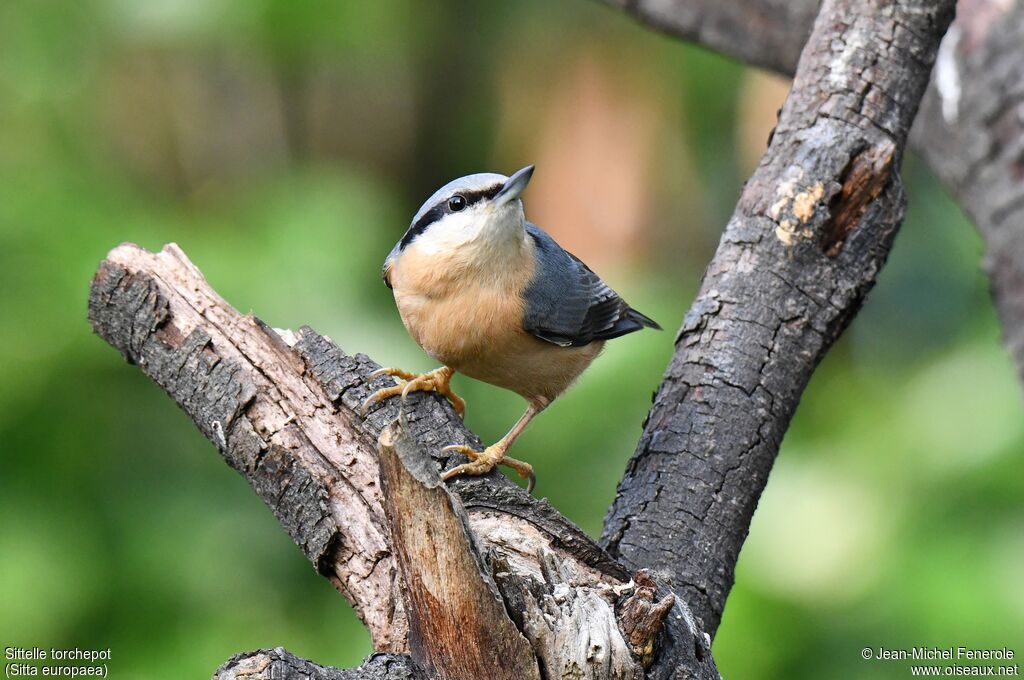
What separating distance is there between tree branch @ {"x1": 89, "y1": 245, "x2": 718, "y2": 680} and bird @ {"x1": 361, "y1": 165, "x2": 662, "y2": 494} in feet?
1.51

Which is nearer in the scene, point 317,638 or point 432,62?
point 317,638

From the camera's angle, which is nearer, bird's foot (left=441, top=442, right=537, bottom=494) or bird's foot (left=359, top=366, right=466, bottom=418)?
bird's foot (left=441, top=442, right=537, bottom=494)

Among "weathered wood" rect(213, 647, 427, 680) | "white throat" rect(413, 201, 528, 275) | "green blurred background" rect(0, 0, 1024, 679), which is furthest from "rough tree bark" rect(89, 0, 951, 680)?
"green blurred background" rect(0, 0, 1024, 679)

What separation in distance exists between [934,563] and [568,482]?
1.73 m

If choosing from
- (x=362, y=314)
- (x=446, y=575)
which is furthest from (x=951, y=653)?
(x=362, y=314)

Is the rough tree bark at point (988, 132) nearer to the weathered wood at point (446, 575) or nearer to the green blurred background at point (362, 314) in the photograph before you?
the green blurred background at point (362, 314)

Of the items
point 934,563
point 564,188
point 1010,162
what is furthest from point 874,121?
point 564,188

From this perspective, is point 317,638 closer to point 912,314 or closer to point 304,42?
point 304,42

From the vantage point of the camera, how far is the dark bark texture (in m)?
2.66

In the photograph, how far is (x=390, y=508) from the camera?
6.57 ft

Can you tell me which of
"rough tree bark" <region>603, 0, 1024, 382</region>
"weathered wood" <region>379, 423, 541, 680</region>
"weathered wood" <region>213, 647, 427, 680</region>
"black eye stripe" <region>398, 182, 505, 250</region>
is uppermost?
"rough tree bark" <region>603, 0, 1024, 382</region>

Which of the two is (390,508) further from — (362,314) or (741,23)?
(362,314)

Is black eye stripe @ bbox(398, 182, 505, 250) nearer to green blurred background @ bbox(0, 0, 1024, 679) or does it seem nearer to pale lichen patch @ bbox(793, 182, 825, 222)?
pale lichen patch @ bbox(793, 182, 825, 222)

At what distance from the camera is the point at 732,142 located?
293 inches
